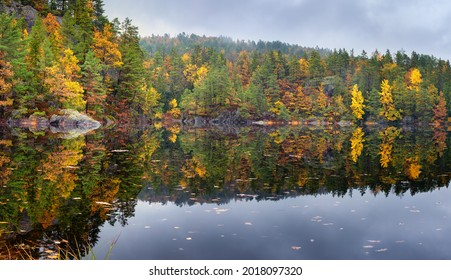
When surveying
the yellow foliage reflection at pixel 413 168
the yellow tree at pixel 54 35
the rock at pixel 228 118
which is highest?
the yellow tree at pixel 54 35

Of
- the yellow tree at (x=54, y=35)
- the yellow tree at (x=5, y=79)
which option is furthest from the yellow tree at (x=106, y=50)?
the yellow tree at (x=5, y=79)

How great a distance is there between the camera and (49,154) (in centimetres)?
2228

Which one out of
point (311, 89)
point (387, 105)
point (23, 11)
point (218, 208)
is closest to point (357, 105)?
point (387, 105)

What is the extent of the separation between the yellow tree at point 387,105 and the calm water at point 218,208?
75.5 m

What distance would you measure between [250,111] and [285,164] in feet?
233

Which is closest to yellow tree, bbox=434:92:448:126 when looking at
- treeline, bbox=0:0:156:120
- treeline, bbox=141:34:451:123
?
treeline, bbox=141:34:451:123

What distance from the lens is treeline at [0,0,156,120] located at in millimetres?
41188

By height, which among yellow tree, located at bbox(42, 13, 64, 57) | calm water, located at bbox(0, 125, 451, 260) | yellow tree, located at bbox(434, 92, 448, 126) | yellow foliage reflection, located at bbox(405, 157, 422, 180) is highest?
yellow tree, located at bbox(42, 13, 64, 57)

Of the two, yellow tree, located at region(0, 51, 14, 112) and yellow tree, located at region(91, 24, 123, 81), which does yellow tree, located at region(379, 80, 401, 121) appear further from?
yellow tree, located at region(0, 51, 14, 112)

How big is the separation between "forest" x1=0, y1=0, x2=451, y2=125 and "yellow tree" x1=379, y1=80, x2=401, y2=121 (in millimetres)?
221

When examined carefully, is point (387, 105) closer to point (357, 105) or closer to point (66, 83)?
point (357, 105)

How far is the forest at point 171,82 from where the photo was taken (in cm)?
4484

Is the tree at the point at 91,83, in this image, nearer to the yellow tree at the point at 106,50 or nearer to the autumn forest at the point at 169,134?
the autumn forest at the point at 169,134

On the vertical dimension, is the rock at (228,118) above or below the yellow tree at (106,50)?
below
